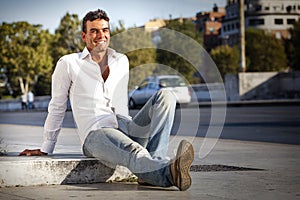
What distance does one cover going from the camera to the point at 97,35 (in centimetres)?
657

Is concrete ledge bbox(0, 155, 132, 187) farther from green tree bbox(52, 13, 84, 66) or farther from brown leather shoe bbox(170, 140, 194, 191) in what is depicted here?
green tree bbox(52, 13, 84, 66)

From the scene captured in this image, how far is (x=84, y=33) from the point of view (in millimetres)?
6664

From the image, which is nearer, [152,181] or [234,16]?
[152,181]

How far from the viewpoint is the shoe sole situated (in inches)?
222

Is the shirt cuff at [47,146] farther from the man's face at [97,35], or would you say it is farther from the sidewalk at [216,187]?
the man's face at [97,35]

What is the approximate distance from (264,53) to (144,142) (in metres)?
114

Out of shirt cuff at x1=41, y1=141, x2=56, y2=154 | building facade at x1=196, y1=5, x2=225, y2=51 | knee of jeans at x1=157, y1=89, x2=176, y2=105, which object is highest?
building facade at x1=196, y1=5, x2=225, y2=51

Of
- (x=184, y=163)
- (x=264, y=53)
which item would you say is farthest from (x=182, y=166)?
(x=264, y=53)

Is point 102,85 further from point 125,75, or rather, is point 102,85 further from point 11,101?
point 11,101

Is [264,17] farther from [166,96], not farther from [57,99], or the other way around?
[166,96]

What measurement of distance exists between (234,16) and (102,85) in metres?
166

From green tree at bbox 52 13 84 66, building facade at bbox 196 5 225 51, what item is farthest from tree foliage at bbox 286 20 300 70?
building facade at bbox 196 5 225 51

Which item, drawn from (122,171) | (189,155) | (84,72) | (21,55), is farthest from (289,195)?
(21,55)

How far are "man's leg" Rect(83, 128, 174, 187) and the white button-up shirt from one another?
16 cm
